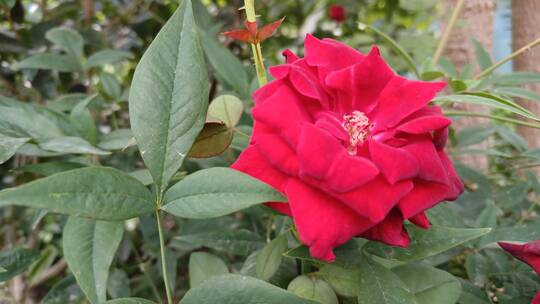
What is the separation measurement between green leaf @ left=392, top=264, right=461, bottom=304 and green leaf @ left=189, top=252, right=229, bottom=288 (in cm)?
16

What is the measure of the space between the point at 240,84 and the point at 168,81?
13.4 inches

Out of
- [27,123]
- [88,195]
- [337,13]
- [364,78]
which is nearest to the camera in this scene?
[88,195]

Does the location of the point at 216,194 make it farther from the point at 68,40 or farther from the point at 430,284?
the point at 68,40

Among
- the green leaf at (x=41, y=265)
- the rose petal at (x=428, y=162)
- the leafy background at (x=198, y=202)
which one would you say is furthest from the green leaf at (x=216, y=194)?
the green leaf at (x=41, y=265)

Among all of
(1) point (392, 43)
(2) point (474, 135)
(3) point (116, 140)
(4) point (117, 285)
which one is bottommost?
(4) point (117, 285)

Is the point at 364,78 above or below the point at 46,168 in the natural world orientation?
above

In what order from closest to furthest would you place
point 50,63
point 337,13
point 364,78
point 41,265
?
point 364,78, point 50,63, point 41,265, point 337,13

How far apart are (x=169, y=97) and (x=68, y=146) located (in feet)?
0.58

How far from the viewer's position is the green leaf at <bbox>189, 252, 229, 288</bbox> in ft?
1.65

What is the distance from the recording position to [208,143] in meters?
0.47

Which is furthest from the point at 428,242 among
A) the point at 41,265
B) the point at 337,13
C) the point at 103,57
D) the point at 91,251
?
the point at 337,13

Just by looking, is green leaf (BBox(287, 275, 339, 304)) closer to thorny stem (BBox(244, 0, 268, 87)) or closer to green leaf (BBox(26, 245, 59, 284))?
thorny stem (BBox(244, 0, 268, 87))

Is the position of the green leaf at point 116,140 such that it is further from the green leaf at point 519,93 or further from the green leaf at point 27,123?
the green leaf at point 519,93

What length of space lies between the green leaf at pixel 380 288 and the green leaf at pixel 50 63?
55cm
